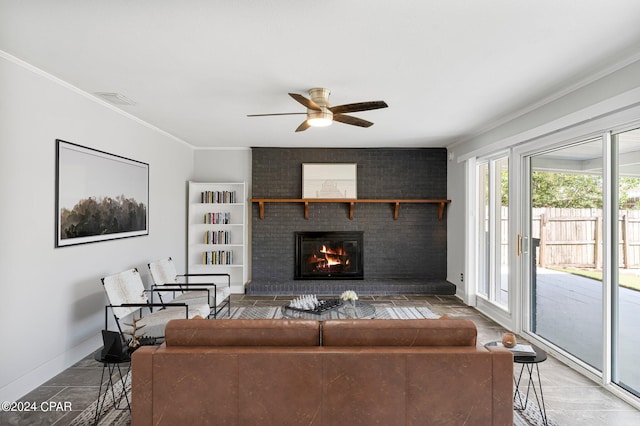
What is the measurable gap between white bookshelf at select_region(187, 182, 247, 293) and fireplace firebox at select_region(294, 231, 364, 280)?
3.27 feet

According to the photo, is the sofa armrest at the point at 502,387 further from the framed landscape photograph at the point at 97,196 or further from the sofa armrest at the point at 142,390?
the framed landscape photograph at the point at 97,196

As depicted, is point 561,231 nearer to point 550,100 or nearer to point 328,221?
point 550,100

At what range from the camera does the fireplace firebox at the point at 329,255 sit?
6.32 metres

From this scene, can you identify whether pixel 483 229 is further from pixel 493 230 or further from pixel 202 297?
pixel 202 297

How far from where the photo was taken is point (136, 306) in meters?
3.36

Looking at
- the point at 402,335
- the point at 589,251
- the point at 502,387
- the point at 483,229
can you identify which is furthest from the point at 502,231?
the point at 402,335

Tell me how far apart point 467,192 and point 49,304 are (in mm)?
5250

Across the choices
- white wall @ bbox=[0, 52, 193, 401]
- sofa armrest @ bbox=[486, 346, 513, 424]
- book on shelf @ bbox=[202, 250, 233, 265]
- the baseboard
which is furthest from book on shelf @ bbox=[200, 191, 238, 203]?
sofa armrest @ bbox=[486, 346, 513, 424]

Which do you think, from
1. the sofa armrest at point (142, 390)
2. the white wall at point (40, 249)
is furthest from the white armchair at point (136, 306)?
the sofa armrest at point (142, 390)

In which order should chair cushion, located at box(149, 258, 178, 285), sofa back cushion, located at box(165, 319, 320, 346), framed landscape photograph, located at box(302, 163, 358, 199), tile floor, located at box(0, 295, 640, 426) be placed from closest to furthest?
sofa back cushion, located at box(165, 319, 320, 346) → tile floor, located at box(0, 295, 640, 426) → chair cushion, located at box(149, 258, 178, 285) → framed landscape photograph, located at box(302, 163, 358, 199)

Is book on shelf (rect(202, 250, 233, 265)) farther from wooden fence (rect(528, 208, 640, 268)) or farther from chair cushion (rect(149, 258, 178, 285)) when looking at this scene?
wooden fence (rect(528, 208, 640, 268))

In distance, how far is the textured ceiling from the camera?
2006 mm

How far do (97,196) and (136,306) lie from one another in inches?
47.5

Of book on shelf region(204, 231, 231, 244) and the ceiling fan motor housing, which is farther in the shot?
book on shelf region(204, 231, 231, 244)
